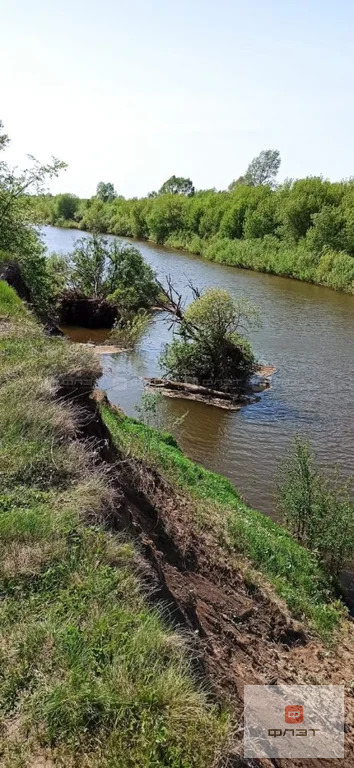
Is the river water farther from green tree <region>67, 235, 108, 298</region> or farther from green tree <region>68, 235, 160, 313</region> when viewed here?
green tree <region>67, 235, 108, 298</region>

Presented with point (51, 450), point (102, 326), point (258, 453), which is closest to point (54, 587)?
point (51, 450)

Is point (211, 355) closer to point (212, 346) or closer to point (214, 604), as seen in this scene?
point (212, 346)

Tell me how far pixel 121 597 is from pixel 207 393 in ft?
62.1

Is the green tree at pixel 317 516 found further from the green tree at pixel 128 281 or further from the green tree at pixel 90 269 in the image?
the green tree at pixel 90 269

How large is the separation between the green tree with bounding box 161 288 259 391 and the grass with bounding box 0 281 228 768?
1781 cm

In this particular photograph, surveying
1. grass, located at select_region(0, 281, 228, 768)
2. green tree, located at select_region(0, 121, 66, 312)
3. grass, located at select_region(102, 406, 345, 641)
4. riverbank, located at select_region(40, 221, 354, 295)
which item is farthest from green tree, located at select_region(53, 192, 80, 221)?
grass, located at select_region(0, 281, 228, 768)

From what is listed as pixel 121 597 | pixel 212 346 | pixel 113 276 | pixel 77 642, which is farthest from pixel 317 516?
pixel 113 276

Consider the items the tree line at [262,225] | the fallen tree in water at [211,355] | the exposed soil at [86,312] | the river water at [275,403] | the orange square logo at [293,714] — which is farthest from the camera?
the tree line at [262,225]

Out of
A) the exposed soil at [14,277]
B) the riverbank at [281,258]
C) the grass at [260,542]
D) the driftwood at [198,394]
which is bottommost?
the driftwood at [198,394]

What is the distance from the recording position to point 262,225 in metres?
67.8

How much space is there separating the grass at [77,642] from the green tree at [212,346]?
17.8 meters

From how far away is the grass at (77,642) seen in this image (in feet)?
10.9

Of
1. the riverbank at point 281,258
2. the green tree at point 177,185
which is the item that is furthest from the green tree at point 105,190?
the riverbank at point 281,258

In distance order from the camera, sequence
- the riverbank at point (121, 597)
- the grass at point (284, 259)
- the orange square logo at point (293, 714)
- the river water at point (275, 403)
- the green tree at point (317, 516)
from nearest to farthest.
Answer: the riverbank at point (121, 597), the orange square logo at point (293, 714), the green tree at point (317, 516), the river water at point (275, 403), the grass at point (284, 259)
